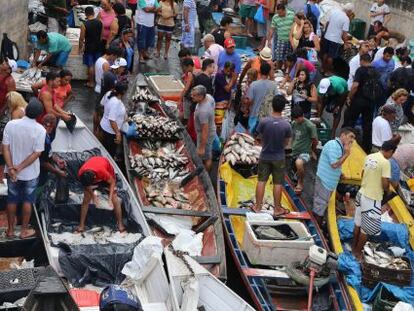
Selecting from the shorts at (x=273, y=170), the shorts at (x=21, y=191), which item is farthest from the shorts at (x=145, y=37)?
the shorts at (x=21, y=191)

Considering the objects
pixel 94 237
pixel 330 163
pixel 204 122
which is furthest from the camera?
pixel 204 122

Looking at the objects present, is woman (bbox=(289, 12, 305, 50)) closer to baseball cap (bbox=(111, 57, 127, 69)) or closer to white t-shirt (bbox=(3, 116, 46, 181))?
baseball cap (bbox=(111, 57, 127, 69))

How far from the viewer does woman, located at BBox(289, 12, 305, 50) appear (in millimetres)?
16469

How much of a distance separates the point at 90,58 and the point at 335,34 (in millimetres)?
5711

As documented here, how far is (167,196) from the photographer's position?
11.1 meters

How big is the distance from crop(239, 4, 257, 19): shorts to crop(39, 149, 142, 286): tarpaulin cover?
10.2 metres

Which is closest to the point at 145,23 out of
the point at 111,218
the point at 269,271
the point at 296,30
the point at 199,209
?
the point at 296,30

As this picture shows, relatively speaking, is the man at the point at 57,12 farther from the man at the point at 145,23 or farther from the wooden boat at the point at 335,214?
the wooden boat at the point at 335,214

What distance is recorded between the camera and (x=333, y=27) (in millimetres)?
17000

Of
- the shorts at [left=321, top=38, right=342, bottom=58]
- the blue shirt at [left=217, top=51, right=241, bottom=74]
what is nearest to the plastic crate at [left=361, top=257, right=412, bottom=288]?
the blue shirt at [left=217, top=51, right=241, bottom=74]

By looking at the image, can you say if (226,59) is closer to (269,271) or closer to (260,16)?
(269,271)

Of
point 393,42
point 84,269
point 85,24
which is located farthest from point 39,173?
point 393,42

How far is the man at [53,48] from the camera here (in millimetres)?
14266

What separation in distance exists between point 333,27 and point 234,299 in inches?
400
